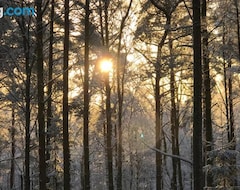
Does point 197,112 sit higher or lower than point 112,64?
lower

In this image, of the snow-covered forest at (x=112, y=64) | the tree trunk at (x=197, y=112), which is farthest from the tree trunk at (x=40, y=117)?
the tree trunk at (x=197, y=112)

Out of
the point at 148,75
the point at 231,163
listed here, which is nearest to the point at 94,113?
the point at 148,75

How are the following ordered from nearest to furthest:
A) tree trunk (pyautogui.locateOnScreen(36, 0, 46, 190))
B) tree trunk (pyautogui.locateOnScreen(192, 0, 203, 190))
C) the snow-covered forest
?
tree trunk (pyautogui.locateOnScreen(192, 0, 203, 190))
tree trunk (pyautogui.locateOnScreen(36, 0, 46, 190))
the snow-covered forest

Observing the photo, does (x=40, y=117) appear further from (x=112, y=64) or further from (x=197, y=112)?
(x=112, y=64)

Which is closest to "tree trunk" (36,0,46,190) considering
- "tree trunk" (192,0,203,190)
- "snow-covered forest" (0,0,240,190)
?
"snow-covered forest" (0,0,240,190)

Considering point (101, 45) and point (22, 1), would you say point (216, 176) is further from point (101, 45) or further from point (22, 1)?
point (101, 45)

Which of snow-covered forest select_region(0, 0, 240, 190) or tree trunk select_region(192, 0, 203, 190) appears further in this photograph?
snow-covered forest select_region(0, 0, 240, 190)

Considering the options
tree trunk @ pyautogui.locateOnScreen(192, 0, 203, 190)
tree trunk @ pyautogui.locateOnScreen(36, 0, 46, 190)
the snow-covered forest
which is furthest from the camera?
the snow-covered forest

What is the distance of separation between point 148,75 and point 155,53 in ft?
3.55

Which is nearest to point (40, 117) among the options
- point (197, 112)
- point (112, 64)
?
point (197, 112)

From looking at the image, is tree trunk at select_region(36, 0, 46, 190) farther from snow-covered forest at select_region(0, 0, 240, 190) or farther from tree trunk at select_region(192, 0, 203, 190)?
tree trunk at select_region(192, 0, 203, 190)

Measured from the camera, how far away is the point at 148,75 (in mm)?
16500

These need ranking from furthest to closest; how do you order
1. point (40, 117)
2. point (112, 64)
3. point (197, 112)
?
point (112, 64)
point (40, 117)
point (197, 112)

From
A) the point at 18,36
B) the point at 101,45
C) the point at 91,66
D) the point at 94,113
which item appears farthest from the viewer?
the point at 94,113
